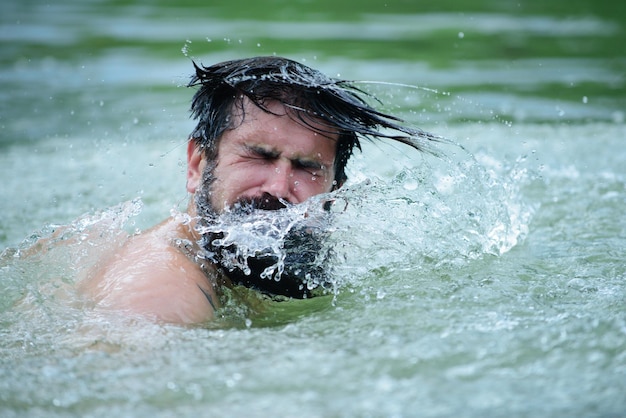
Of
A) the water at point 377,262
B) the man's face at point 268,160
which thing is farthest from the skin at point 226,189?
the water at point 377,262

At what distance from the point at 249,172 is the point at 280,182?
0.41ft

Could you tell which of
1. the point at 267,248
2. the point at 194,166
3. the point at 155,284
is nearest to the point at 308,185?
the point at 267,248

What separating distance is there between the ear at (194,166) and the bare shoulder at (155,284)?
254 mm

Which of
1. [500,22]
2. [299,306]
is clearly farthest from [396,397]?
[500,22]

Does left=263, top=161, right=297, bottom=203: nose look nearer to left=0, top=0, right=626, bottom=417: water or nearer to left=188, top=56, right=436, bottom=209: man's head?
left=188, top=56, right=436, bottom=209: man's head

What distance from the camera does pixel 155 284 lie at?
3.04 meters

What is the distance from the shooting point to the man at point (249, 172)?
3.35 metres

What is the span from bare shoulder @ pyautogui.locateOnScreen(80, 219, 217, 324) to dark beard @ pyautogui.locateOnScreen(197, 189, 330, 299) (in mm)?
127

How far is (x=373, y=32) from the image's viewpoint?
36.6 ft

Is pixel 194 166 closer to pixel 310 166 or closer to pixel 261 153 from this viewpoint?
pixel 261 153

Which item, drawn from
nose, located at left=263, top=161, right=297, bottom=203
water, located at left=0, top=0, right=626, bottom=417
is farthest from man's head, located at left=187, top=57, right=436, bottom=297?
water, located at left=0, top=0, right=626, bottom=417

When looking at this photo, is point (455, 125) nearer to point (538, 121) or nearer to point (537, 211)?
point (538, 121)

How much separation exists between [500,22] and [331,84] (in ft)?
29.4

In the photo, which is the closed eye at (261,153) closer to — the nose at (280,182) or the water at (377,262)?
the nose at (280,182)
